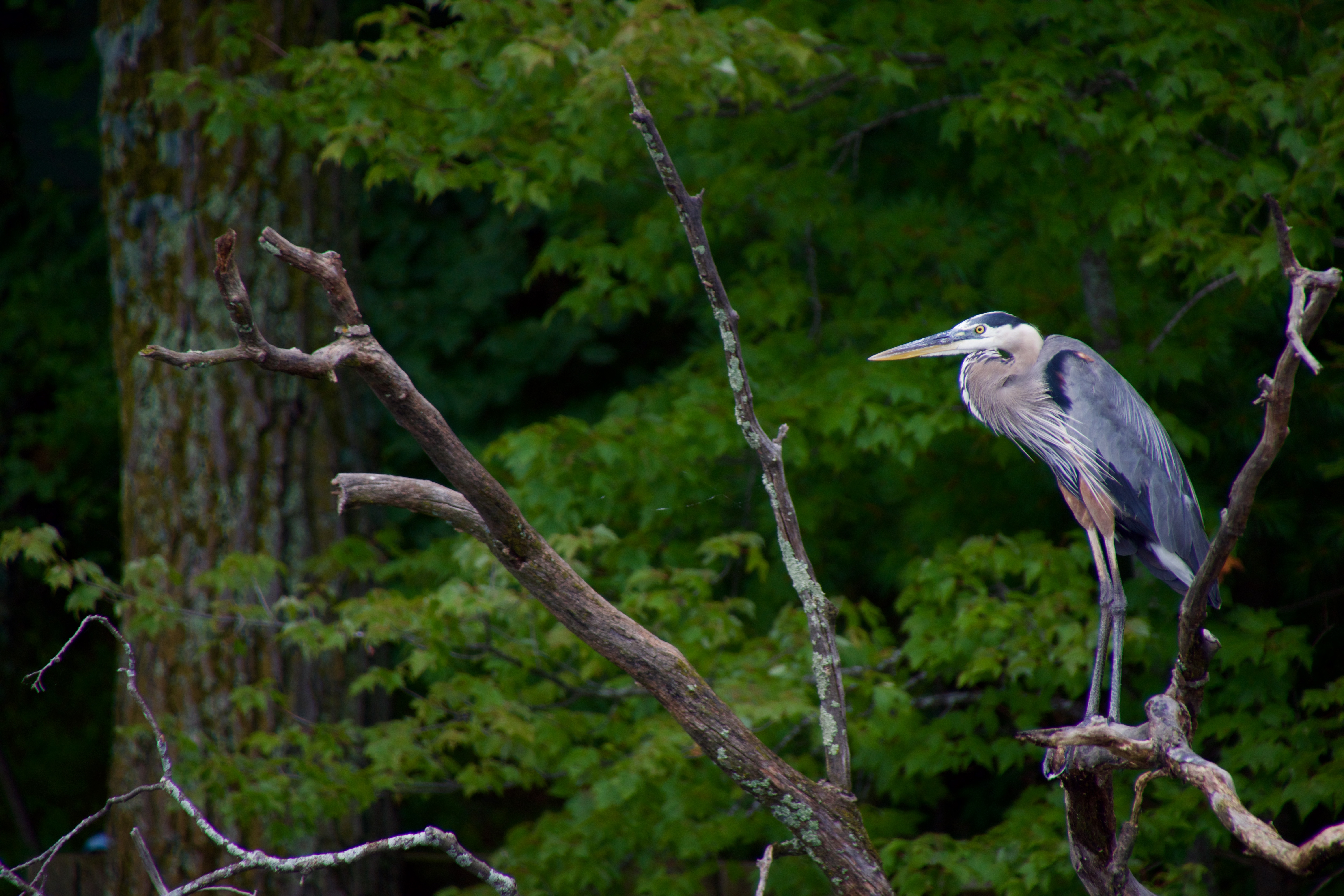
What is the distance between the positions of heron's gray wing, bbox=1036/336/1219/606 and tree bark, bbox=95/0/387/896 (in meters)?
3.20

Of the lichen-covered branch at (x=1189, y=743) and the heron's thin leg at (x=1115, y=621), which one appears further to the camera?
the heron's thin leg at (x=1115, y=621)

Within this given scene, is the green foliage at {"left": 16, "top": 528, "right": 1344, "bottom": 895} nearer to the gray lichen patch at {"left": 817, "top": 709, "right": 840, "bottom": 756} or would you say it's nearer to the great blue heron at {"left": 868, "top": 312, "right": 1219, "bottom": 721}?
the great blue heron at {"left": 868, "top": 312, "right": 1219, "bottom": 721}

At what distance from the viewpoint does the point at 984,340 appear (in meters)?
1.91

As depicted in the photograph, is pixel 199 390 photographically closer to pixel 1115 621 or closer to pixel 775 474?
pixel 775 474

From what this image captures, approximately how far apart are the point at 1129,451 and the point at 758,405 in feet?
6.50

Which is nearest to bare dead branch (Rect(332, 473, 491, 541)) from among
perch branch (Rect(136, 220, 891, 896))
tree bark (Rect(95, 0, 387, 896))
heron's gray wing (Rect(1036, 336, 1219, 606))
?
perch branch (Rect(136, 220, 891, 896))

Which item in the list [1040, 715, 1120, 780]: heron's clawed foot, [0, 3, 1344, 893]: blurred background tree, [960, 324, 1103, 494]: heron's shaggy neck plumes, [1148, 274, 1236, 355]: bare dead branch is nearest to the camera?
[1040, 715, 1120, 780]: heron's clawed foot

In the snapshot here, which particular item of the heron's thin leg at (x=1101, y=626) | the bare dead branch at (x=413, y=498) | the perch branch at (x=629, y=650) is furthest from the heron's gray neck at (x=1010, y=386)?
the bare dead branch at (x=413, y=498)

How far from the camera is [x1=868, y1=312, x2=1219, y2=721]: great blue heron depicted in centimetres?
186

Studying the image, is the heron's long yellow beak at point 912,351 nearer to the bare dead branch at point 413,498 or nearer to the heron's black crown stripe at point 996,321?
the heron's black crown stripe at point 996,321

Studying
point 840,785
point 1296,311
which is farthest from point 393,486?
point 1296,311

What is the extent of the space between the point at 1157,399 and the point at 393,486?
292 centimetres

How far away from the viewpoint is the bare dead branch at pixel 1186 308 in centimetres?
305

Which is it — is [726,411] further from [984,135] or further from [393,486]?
[393,486]
